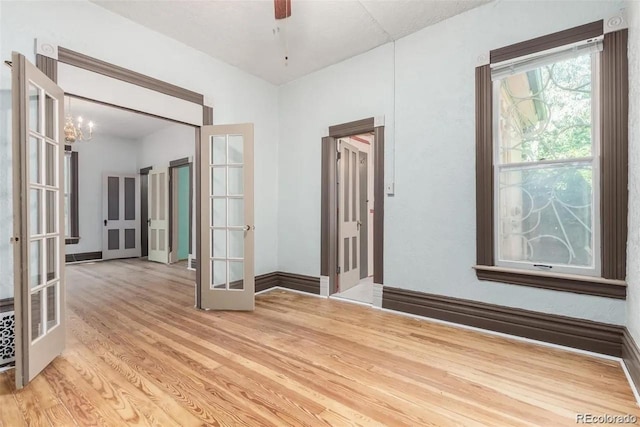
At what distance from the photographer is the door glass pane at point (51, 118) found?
2.35 m

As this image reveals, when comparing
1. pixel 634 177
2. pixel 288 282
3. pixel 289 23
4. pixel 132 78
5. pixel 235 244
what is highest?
pixel 289 23

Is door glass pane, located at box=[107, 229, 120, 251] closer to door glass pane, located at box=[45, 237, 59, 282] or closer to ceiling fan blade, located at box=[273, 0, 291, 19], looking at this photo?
door glass pane, located at box=[45, 237, 59, 282]

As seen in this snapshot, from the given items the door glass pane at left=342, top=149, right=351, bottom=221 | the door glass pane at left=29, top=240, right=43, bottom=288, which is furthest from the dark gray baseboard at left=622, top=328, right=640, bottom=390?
the door glass pane at left=29, top=240, right=43, bottom=288

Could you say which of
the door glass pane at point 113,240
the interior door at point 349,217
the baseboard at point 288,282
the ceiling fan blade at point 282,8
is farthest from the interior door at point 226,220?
the door glass pane at point 113,240

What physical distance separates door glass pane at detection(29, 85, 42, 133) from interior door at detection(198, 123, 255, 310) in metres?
1.51

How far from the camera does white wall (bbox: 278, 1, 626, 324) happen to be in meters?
2.61

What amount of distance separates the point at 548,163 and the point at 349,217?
250cm

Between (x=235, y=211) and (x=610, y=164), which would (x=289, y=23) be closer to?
(x=235, y=211)

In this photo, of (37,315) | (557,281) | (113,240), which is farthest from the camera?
(113,240)

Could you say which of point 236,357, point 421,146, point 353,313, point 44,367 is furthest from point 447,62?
point 44,367

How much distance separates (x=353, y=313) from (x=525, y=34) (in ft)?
10.5

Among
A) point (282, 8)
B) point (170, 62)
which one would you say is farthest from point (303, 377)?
point (170, 62)

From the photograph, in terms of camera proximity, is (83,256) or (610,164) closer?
(610,164)

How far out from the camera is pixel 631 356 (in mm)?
2051
